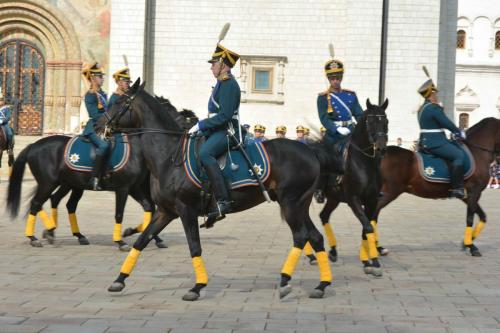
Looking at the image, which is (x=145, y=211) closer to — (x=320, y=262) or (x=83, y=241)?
(x=83, y=241)

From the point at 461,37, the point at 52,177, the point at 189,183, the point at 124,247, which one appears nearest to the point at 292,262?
the point at 189,183

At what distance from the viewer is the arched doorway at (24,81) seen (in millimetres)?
30844

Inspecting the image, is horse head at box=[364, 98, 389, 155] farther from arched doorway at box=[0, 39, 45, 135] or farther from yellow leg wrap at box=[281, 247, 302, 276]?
arched doorway at box=[0, 39, 45, 135]

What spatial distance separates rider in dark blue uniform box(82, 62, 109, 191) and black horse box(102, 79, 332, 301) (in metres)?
3.28

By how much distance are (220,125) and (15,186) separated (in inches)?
192

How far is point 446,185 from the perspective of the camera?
12.0m

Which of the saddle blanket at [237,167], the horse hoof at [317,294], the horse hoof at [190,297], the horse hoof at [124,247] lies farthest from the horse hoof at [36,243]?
the horse hoof at [317,294]

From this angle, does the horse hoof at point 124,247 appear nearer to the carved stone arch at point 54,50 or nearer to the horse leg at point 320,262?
the horse leg at point 320,262

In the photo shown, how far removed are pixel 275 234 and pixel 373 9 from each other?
59.4 feet

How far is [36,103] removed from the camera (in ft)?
102

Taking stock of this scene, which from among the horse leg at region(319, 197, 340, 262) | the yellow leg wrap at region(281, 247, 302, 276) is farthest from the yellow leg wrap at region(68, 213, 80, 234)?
the yellow leg wrap at region(281, 247, 302, 276)

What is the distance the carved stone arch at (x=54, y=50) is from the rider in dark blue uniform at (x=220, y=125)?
22.9 metres

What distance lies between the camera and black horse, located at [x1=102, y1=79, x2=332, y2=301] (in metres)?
7.98

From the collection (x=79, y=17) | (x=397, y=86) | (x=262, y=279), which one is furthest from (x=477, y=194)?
(x=79, y=17)
